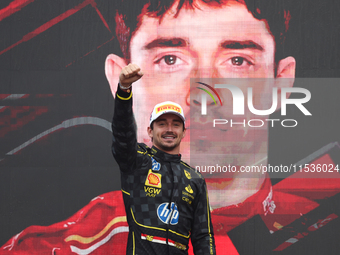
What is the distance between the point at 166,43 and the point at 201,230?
1827 millimetres

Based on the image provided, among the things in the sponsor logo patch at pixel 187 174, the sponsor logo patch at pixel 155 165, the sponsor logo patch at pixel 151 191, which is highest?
the sponsor logo patch at pixel 155 165

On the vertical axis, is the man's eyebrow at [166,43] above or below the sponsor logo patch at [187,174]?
above

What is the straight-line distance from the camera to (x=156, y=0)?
9.80ft

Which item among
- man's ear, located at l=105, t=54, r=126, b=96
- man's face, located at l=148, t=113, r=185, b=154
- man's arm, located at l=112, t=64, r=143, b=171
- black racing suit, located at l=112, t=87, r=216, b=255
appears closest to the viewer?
man's arm, located at l=112, t=64, r=143, b=171

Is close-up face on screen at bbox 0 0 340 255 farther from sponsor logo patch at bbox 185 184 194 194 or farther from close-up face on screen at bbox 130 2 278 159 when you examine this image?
sponsor logo patch at bbox 185 184 194 194

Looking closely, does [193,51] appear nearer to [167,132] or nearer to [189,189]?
[167,132]

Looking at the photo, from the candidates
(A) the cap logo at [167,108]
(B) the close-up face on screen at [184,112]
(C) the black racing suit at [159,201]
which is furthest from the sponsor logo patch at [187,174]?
(B) the close-up face on screen at [184,112]

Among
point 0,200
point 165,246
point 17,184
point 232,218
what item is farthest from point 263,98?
point 0,200

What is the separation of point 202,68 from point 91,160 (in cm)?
122

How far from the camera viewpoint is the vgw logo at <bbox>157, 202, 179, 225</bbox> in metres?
1.54

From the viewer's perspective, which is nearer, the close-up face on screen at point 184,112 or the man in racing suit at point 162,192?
the man in racing suit at point 162,192

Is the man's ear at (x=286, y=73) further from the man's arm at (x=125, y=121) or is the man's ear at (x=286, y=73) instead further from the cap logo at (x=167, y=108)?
the man's arm at (x=125, y=121)

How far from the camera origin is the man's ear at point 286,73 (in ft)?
9.66

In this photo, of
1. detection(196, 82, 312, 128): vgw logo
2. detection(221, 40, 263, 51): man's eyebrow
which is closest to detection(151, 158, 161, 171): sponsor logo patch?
detection(196, 82, 312, 128): vgw logo
